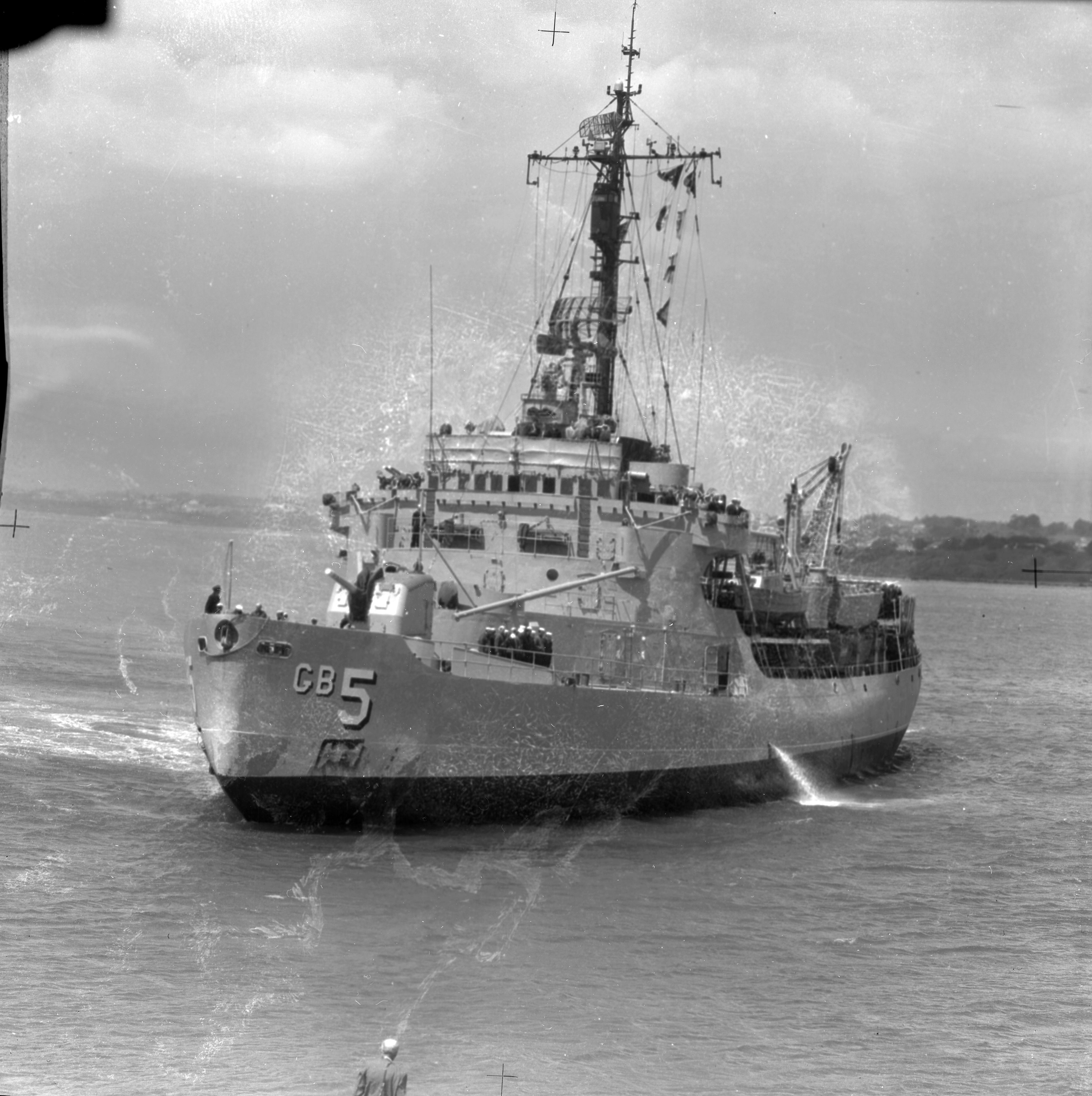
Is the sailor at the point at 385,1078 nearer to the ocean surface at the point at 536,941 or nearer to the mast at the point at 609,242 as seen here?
the ocean surface at the point at 536,941

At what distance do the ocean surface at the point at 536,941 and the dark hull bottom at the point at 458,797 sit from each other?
0.25 m

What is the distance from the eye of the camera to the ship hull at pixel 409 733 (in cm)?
1862

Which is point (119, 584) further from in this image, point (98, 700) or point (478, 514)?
point (478, 514)

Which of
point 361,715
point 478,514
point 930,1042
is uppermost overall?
point 478,514

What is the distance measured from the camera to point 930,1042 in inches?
519

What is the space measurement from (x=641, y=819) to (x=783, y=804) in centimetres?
399

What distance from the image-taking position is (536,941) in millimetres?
15578

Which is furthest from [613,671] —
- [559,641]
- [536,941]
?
[536,941]

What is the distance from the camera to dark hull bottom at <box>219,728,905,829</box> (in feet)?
62.3

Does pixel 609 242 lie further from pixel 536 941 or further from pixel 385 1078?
pixel 385 1078

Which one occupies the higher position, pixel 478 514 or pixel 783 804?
pixel 478 514

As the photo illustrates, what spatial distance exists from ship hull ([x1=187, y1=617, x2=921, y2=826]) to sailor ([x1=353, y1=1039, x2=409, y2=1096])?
956 cm

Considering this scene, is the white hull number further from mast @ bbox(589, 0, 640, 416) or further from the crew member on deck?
mast @ bbox(589, 0, 640, 416)

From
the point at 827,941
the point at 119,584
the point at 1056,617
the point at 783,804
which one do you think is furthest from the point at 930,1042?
the point at 1056,617
